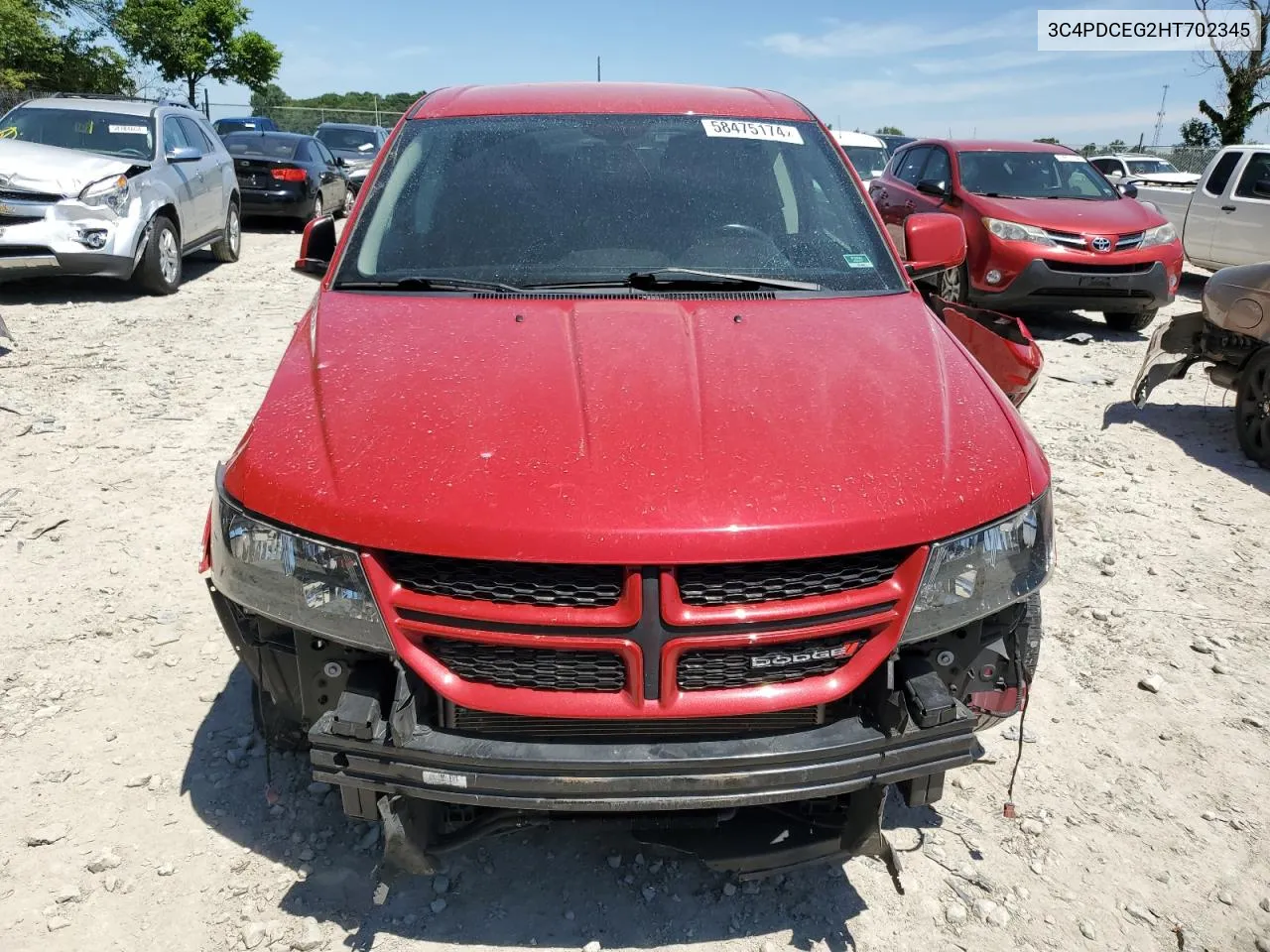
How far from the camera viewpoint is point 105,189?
8.47m

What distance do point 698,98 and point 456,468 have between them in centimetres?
217

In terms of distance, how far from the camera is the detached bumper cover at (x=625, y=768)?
1934mm

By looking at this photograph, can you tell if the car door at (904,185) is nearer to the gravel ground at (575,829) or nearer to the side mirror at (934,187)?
the side mirror at (934,187)

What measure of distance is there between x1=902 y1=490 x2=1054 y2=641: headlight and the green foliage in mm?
25687

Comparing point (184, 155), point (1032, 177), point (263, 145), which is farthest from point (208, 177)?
point (1032, 177)

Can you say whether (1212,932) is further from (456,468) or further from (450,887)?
(456,468)

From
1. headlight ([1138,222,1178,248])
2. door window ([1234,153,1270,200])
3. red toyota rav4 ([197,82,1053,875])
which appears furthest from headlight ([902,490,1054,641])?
door window ([1234,153,1270,200])

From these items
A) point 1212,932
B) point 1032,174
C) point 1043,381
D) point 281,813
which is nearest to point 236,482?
point 281,813

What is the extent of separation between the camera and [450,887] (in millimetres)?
2484

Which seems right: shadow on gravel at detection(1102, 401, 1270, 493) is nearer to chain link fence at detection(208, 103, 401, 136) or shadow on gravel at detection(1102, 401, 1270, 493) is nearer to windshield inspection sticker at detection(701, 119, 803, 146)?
windshield inspection sticker at detection(701, 119, 803, 146)

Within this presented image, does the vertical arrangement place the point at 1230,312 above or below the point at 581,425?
below

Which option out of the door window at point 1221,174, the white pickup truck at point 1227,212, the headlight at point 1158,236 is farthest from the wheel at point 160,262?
the door window at point 1221,174

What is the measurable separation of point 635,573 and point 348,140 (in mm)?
19770

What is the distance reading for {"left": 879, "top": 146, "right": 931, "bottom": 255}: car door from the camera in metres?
10.6
